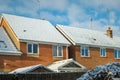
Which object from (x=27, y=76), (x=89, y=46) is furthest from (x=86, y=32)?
(x=27, y=76)

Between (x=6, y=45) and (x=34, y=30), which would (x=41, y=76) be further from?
(x=34, y=30)

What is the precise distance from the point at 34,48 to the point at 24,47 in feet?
5.71

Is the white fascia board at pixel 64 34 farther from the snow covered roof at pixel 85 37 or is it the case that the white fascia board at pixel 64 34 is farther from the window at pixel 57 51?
the window at pixel 57 51

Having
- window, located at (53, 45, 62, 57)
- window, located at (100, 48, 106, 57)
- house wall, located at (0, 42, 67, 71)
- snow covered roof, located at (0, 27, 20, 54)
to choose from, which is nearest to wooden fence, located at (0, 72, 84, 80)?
house wall, located at (0, 42, 67, 71)

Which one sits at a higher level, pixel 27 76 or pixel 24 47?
pixel 24 47

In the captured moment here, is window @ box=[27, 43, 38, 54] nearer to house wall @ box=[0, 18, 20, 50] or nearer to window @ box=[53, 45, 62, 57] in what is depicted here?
house wall @ box=[0, 18, 20, 50]

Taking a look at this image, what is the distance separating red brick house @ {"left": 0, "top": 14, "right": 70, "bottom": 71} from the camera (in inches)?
1401

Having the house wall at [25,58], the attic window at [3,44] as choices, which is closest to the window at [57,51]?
the house wall at [25,58]

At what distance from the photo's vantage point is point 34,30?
1607 inches

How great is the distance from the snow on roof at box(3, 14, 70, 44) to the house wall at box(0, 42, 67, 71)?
1091 mm

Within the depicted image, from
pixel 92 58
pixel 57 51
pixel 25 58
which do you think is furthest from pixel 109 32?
pixel 25 58

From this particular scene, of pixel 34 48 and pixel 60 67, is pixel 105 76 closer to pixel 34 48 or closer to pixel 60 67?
pixel 60 67

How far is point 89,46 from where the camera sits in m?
44.2

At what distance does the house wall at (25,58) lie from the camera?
3482 cm
